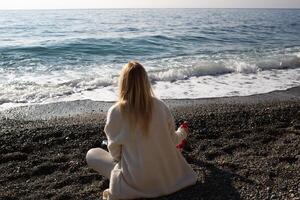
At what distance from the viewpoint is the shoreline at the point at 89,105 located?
797 centimetres

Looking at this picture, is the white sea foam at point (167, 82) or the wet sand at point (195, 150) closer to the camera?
the wet sand at point (195, 150)

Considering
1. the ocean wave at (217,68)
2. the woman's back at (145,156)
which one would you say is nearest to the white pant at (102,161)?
the woman's back at (145,156)

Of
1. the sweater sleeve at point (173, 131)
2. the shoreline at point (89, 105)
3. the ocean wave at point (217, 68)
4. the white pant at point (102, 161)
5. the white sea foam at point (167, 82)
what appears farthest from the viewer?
the ocean wave at point (217, 68)

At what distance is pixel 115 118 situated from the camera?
360 cm

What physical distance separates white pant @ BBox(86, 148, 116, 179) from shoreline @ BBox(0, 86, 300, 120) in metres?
3.69

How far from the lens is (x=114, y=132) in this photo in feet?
12.0

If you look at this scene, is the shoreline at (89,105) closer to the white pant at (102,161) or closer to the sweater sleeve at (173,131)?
the white pant at (102,161)

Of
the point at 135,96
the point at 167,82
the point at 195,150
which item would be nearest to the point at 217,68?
the point at 167,82

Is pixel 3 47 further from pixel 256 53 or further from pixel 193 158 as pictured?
pixel 193 158

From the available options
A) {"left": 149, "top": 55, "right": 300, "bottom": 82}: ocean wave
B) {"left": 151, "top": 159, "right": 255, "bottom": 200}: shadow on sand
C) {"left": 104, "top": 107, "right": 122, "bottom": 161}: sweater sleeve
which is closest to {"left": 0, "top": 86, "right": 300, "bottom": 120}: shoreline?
{"left": 149, "top": 55, "right": 300, "bottom": 82}: ocean wave

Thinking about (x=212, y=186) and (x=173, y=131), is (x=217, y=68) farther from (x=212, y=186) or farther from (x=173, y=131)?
(x=173, y=131)

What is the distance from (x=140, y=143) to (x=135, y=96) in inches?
18.9

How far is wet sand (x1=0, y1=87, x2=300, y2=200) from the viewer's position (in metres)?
4.17

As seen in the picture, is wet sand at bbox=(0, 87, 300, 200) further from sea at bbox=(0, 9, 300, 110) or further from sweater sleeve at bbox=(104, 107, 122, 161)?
sea at bbox=(0, 9, 300, 110)
